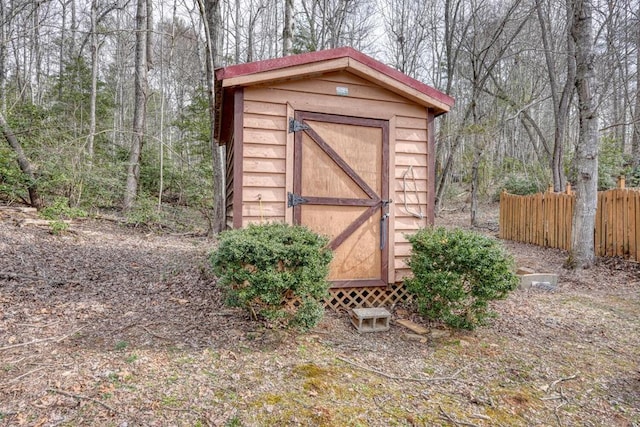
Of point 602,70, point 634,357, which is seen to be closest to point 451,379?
point 634,357

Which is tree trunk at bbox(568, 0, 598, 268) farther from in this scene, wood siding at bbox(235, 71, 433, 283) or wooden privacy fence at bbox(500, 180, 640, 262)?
wood siding at bbox(235, 71, 433, 283)

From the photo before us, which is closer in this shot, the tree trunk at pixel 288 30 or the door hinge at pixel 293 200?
the door hinge at pixel 293 200

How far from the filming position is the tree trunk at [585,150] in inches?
248

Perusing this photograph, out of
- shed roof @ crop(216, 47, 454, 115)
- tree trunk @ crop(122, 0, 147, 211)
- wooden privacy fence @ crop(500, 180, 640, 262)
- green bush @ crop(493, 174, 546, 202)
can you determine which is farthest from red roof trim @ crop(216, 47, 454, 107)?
green bush @ crop(493, 174, 546, 202)

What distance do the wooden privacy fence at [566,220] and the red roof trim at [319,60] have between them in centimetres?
449

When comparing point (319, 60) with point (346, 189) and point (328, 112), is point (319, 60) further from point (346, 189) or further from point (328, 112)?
point (346, 189)

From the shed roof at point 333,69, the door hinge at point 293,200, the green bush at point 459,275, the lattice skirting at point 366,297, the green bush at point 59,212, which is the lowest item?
the lattice skirting at point 366,297

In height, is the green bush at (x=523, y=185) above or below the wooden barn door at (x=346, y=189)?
above

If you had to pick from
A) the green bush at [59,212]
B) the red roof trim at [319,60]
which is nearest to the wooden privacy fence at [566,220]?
the red roof trim at [319,60]

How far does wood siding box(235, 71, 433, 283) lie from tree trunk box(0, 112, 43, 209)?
6252 millimetres

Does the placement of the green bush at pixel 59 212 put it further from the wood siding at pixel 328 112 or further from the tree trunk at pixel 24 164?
the wood siding at pixel 328 112

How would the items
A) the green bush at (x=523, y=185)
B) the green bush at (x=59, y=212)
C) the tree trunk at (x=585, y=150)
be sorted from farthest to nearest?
the green bush at (x=523, y=185)
the green bush at (x=59, y=212)
the tree trunk at (x=585, y=150)

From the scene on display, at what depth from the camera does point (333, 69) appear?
4.07m

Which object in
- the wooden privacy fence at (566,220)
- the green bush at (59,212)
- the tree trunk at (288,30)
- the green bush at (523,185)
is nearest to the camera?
the wooden privacy fence at (566,220)
